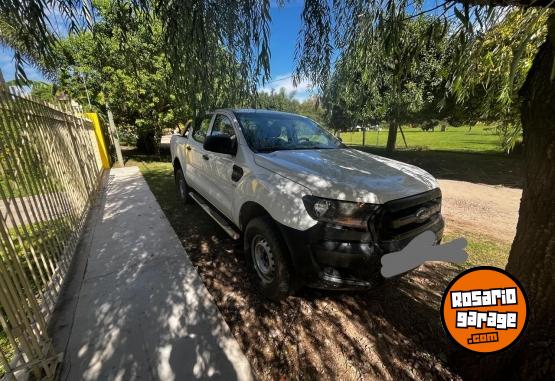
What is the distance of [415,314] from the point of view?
8.56 ft

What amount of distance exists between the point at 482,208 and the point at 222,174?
21.9ft

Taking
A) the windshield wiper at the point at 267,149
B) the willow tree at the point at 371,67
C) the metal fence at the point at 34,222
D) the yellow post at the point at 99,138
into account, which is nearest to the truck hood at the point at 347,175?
the windshield wiper at the point at 267,149

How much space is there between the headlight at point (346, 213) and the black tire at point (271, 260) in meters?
0.52

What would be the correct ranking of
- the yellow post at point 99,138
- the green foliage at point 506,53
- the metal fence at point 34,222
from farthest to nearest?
the yellow post at point 99,138, the metal fence at point 34,222, the green foliage at point 506,53

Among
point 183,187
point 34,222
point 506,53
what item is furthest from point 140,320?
point 506,53

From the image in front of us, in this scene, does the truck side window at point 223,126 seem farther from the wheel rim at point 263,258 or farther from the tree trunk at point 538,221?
the tree trunk at point 538,221

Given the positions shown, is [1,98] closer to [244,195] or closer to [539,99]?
[244,195]

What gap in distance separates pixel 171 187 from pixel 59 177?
396 centimetres

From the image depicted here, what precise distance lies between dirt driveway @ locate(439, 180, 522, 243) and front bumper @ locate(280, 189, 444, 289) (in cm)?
385

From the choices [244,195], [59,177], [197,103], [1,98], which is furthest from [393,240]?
[59,177]

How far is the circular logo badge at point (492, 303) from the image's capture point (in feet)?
5.27

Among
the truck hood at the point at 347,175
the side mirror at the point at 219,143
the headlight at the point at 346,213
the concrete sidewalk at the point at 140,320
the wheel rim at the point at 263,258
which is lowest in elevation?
the concrete sidewalk at the point at 140,320

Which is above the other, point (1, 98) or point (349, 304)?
point (1, 98)

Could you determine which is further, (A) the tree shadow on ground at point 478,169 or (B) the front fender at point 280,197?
(A) the tree shadow on ground at point 478,169
